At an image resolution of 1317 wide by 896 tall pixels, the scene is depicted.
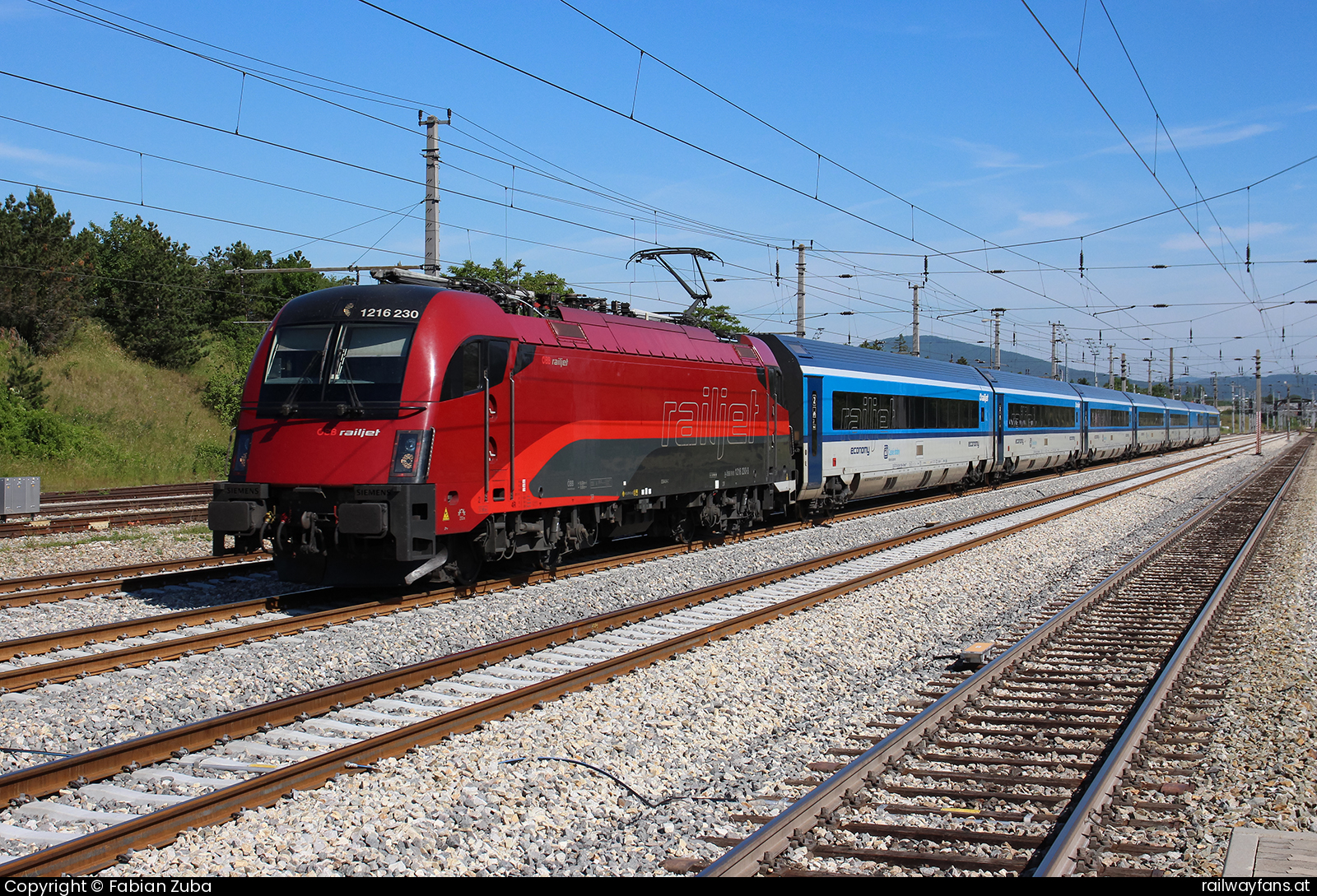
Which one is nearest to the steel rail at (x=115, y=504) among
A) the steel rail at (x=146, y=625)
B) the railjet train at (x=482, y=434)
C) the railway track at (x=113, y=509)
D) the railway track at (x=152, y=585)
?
the railway track at (x=113, y=509)

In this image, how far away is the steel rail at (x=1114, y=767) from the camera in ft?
15.7

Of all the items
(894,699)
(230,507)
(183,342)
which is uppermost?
(183,342)

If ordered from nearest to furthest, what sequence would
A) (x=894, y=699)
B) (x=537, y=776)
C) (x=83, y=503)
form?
(x=537, y=776)
(x=894, y=699)
(x=83, y=503)

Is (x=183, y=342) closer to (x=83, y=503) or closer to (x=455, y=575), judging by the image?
(x=83, y=503)

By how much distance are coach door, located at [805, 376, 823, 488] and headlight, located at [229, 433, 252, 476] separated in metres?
11.9

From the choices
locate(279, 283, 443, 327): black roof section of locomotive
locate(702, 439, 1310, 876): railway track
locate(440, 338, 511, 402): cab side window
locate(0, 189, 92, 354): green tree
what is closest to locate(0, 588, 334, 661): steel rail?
locate(440, 338, 511, 402): cab side window

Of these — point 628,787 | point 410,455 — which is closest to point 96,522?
point 410,455

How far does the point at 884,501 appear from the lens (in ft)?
93.7

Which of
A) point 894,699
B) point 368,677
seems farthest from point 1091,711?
point 368,677

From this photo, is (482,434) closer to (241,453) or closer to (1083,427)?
(241,453)

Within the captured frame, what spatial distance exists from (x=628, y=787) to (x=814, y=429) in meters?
15.6

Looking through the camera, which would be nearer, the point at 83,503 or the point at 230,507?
the point at 230,507

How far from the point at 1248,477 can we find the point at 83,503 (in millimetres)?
39421

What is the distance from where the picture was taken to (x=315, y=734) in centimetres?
704
